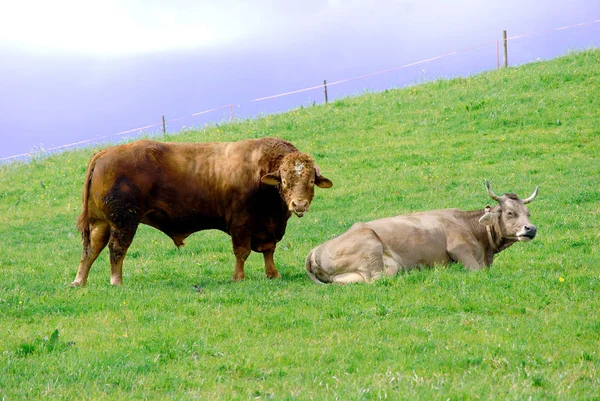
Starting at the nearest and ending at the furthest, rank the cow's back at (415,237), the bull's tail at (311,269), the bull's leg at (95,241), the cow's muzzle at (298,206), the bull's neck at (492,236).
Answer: the cow's muzzle at (298,206) < the cow's back at (415,237) < the bull's tail at (311,269) < the bull's leg at (95,241) < the bull's neck at (492,236)

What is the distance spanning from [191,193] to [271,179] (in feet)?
4.66

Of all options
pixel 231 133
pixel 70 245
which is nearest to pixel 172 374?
pixel 70 245

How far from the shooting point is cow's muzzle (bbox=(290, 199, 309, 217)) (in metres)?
12.8

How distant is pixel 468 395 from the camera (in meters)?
6.71

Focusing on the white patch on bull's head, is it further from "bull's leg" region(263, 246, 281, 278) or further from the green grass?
the green grass

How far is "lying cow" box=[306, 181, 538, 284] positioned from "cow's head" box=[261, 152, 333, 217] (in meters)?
0.87

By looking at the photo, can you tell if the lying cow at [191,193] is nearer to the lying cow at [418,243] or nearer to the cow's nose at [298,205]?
the cow's nose at [298,205]

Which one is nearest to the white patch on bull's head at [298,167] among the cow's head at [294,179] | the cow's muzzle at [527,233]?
the cow's head at [294,179]

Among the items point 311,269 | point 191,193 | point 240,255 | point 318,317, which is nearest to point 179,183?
point 191,193

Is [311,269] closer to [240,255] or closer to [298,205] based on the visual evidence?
[298,205]

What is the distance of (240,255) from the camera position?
1351 cm

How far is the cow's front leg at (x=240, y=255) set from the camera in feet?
44.3

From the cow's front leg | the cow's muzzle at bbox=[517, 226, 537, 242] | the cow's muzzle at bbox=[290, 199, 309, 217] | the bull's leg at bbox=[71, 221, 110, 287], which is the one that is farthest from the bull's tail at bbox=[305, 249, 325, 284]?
the bull's leg at bbox=[71, 221, 110, 287]

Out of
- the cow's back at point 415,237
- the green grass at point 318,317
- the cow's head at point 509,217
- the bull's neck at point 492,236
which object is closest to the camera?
the green grass at point 318,317
